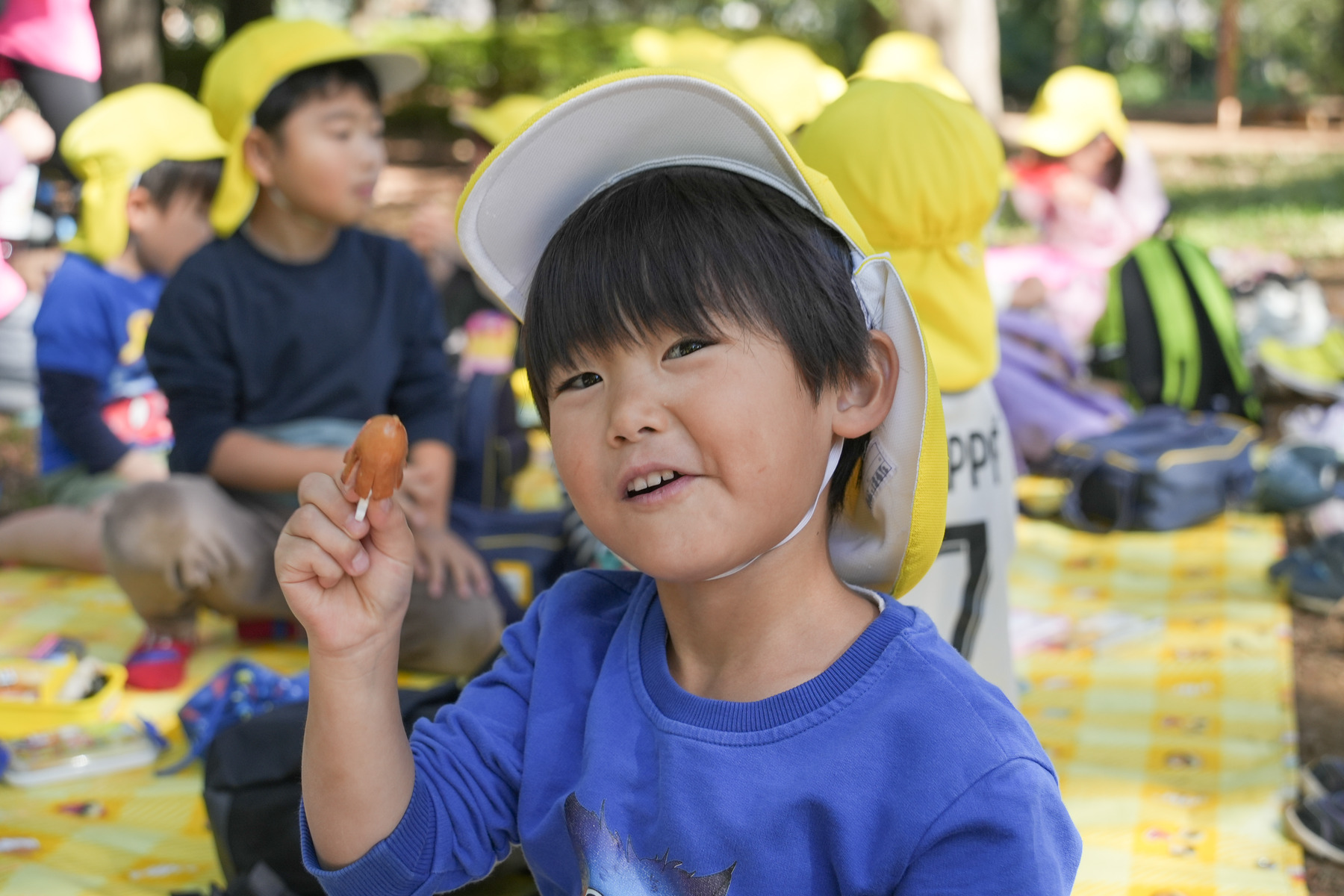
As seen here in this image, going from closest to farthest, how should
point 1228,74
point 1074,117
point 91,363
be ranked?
point 91,363, point 1074,117, point 1228,74

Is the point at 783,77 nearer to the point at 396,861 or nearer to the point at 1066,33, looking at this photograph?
the point at 396,861

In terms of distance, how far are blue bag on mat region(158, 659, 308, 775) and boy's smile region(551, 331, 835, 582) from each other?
1.42m

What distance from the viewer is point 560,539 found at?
306 centimetres

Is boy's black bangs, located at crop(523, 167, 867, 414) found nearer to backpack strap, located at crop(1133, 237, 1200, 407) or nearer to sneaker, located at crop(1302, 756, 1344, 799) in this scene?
sneaker, located at crop(1302, 756, 1344, 799)

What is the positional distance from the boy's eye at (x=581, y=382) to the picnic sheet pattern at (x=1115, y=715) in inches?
50.6

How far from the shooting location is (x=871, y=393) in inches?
48.9

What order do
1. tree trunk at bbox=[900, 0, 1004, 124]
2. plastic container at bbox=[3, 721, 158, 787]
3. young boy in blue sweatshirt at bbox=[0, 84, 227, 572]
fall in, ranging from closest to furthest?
plastic container at bbox=[3, 721, 158, 787], young boy in blue sweatshirt at bbox=[0, 84, 227, 572], tree trunk at bbox=[900, 0, 1004, 124]

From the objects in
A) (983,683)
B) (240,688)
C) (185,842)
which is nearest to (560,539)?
(240,688)

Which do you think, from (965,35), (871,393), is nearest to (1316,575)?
(871,393)

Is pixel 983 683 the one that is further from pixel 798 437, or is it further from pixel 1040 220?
pixel 1040 220

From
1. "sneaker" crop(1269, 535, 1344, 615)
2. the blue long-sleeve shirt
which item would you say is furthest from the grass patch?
the blue long-sleeve shirt

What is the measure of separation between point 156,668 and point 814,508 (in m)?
2.04

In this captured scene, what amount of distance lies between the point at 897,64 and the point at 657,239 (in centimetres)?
511

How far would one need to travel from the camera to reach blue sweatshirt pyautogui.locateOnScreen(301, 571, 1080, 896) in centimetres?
107
